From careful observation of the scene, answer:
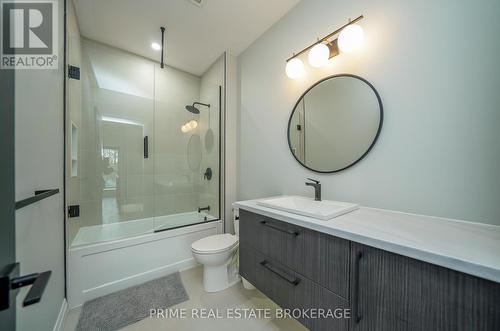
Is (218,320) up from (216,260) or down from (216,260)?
down

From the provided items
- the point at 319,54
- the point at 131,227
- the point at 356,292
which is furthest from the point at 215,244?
the point at 319,54

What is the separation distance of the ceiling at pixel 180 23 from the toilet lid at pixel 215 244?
225 cm

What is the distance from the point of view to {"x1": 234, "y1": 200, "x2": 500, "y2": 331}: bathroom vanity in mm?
562

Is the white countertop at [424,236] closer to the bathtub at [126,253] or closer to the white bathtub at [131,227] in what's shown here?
the bathtub at [126,253]

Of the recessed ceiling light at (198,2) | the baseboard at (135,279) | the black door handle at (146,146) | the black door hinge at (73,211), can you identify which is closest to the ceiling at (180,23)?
the recessed ceiling light at (198,2)

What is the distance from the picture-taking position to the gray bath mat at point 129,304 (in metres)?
1.32

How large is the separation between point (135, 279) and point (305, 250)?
1.75 metres

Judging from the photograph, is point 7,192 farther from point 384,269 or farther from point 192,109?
point 192,109

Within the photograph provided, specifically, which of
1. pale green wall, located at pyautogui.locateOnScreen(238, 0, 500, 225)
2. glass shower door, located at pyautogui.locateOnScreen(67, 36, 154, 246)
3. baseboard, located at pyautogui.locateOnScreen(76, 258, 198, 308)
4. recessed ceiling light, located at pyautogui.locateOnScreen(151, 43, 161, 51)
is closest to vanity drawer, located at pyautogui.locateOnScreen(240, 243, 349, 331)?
pale green wall, located at pyautogui.locateOnScreen(238, 0, 500, 225)

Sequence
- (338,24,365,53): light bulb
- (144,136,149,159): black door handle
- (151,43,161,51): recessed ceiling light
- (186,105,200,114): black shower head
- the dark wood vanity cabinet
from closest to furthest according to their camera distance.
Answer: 1. the dark wood vanity cabinet
2. (338,24,365,53): light bulb
3. (151,43,161,51): recessed ceiling light
4. (144,136,149,159): black door handle
5. (186,105,200,114): black shower head

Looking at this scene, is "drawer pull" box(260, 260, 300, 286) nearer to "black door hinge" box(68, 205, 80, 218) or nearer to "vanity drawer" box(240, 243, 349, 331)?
"vanity drawer" box(240, 243, 349, 331)

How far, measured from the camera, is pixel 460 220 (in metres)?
0.92

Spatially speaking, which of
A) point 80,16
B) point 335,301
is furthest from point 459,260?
point 80,16

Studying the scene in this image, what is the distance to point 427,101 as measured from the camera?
1010 mm
